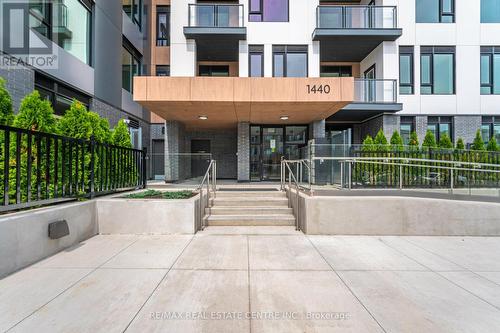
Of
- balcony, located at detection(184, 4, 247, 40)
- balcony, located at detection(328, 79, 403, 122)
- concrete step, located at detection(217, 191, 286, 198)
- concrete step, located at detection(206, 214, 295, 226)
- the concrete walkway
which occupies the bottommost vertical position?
the concrete walkway

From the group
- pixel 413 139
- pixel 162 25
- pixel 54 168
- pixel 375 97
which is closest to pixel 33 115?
pixel 54 168

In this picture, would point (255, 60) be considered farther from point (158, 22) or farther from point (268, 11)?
point (158, 22)

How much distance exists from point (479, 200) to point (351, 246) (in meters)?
3.95

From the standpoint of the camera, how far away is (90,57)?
35.5 feet

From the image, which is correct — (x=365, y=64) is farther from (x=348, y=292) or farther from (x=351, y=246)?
(x=348, y=292)

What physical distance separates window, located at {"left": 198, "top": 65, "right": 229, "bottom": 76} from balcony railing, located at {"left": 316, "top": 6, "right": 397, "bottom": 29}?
5.52 m

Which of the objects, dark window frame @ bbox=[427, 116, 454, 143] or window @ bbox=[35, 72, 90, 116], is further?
dark window frame @ bbox=[427, 116, 454, 143]

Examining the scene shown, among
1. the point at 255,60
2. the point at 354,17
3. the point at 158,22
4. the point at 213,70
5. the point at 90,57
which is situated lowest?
the point at 90,57

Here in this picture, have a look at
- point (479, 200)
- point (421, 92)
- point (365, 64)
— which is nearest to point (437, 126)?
point (421, 92)

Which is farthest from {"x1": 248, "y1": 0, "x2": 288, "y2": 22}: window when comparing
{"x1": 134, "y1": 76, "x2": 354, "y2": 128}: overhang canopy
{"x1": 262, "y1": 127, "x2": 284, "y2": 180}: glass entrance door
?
{"x1": 134, "y1": 76, "x2": 354, "y2": 128}: overhang canopy

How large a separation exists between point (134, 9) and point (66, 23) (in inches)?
267

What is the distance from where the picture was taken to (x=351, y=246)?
201 inches

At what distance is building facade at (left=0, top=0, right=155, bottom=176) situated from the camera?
7942mm

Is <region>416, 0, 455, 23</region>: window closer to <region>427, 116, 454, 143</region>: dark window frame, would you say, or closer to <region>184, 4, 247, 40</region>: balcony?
<region>427, 116, 454, 143</region>: dark window frame
